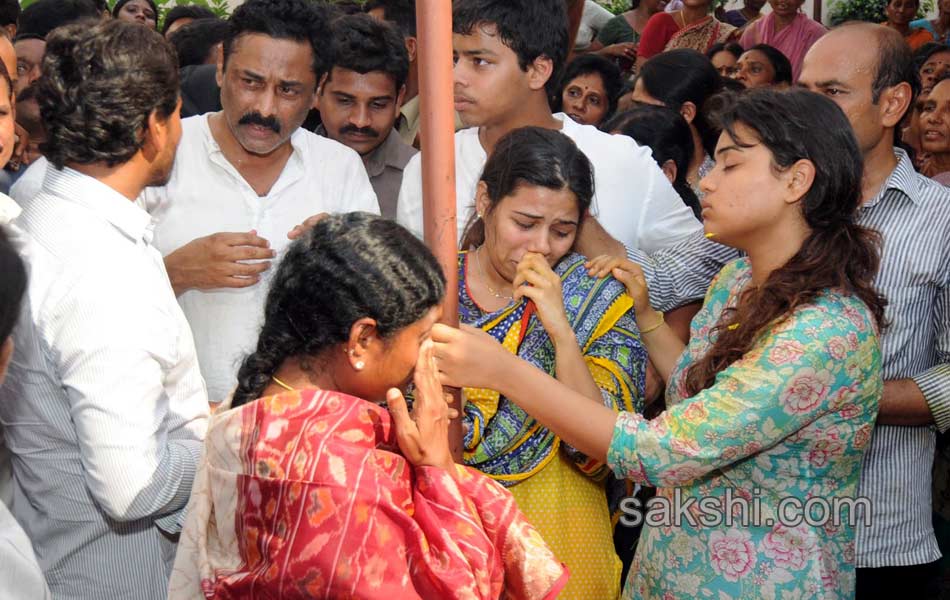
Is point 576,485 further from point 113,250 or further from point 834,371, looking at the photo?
point 113,250

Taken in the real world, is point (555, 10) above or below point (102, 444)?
above

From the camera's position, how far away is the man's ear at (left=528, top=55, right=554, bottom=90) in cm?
343

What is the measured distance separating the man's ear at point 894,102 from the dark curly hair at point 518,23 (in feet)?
3.47

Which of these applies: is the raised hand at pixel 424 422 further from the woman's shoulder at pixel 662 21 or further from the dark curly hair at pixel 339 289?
the woman's shoulder at pixel 662 21

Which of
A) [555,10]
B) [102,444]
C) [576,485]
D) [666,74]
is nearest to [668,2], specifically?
[666,74]

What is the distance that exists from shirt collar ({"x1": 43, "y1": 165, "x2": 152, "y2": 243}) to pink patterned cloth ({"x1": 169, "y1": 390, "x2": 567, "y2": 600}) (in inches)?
25.3

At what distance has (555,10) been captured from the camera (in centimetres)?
354

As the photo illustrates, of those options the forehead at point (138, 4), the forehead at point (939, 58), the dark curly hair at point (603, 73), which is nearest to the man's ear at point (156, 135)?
the dark curly hair at point (603, 73)

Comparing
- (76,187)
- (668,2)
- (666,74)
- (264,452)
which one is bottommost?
(668,2)

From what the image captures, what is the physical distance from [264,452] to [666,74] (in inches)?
151

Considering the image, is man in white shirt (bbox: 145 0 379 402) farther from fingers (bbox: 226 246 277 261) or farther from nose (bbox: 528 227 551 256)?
nose (bbox: 528 227 551 256)

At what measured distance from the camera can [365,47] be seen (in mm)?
4047

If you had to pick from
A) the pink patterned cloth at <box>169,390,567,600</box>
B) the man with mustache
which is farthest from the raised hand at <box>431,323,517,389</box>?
the man with mustache

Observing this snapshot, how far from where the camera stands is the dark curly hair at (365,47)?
13.2 ft
